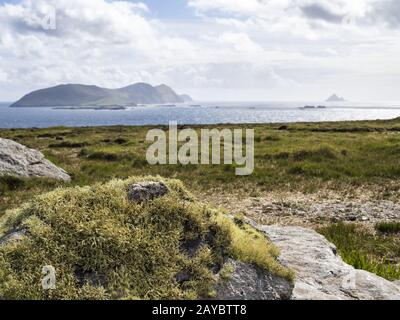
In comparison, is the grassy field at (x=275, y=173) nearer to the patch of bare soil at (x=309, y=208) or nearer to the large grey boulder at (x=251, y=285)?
the patch of bare soil at (x=309, y=208)

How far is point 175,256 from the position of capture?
5.04 metres

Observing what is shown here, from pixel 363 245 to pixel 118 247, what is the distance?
9.61 m

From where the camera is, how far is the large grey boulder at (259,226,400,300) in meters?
5.63

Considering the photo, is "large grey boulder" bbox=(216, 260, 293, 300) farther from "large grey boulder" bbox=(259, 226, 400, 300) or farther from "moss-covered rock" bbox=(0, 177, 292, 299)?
"large grey boulder" bbox=(259, 226, 400, 300)

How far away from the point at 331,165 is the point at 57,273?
83.0 feet

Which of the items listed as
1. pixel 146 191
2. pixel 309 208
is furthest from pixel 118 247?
pixel 309 208

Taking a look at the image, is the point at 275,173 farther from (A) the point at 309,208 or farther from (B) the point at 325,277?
(B) the point at 325,277

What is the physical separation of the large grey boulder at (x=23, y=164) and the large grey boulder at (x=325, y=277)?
18997mm

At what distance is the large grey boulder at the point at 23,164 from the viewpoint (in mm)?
23062

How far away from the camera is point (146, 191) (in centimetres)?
581

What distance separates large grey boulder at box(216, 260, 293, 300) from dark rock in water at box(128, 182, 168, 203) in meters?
1.46

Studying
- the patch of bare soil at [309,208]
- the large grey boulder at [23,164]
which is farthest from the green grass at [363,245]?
the large grey boulder at [23,164]
